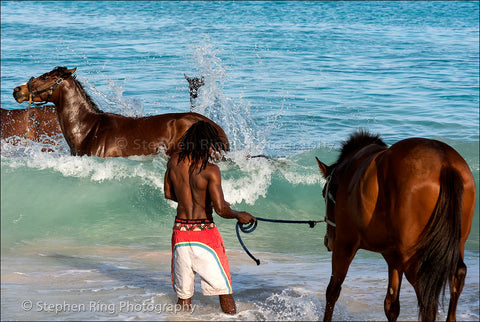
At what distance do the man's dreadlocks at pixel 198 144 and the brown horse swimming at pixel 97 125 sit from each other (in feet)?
12.0

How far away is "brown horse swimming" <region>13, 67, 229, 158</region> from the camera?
8.29 m

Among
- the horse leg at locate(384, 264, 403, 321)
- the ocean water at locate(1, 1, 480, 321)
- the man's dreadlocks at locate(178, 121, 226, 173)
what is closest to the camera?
the man's dreadlocks at locate(178, 121, 226, 173)

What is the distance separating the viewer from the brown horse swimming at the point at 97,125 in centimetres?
829

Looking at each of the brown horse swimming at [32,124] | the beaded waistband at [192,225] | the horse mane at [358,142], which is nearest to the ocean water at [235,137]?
the brown horse swimming at [32,124]

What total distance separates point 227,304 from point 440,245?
1.72 meters

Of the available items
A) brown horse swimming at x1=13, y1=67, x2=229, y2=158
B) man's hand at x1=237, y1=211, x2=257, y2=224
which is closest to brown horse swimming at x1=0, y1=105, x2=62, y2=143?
brown horse swimming at x1=13, y1=67, x2=229, y2=158

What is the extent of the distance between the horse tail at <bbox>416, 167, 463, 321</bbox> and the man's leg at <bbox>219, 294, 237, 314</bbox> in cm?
145

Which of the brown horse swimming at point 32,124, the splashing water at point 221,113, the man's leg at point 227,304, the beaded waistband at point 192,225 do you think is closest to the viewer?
the beaded waistband at point 192,225

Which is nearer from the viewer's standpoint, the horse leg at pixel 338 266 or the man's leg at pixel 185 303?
the horse leg at pixel 338 266

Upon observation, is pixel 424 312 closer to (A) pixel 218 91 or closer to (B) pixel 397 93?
(A) pixel 218 91

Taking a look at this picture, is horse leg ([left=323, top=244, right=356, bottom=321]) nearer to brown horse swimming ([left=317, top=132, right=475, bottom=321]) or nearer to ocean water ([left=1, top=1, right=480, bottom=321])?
brown horse swimming ([left=317, top=132, right=475, bottom=321])

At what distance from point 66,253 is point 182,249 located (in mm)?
2712

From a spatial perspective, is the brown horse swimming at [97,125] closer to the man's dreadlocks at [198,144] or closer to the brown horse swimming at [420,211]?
the man's dreadlocks at [198,144]

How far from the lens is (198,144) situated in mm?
4496
